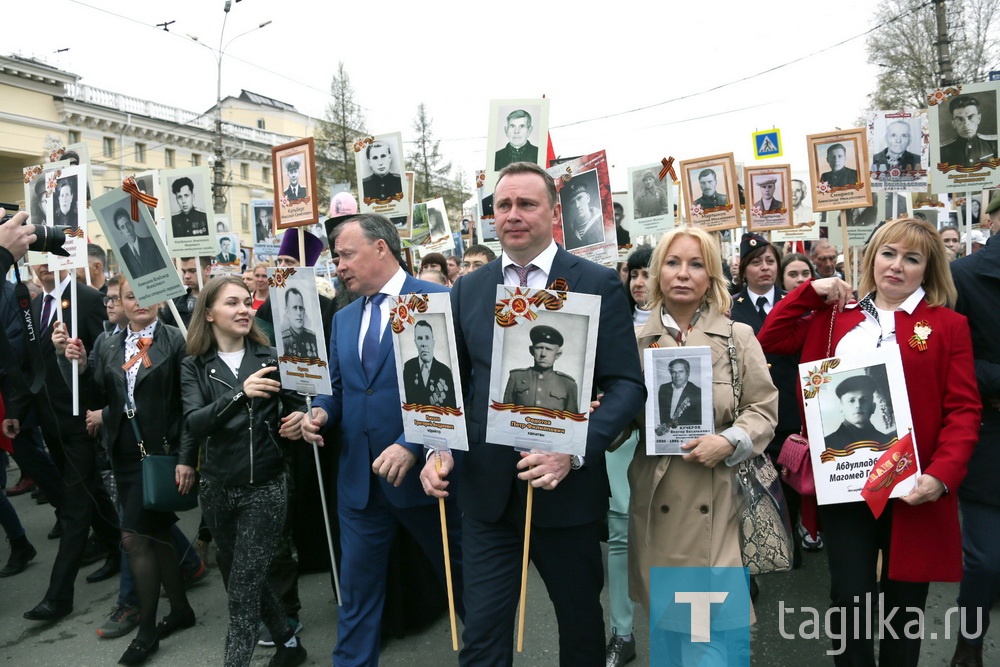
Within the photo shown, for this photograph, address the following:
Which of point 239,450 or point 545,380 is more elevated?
point 545,380

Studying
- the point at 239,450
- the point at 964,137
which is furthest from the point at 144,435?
the point at 964,137

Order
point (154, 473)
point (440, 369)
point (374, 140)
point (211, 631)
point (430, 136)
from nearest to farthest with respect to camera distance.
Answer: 1. point (440, 369)
2. point (154, 473)
3. point (211, 631)
4. point (374, 140)
5. point (430, 136)

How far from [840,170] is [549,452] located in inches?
169

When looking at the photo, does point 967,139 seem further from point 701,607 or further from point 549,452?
point 549,452

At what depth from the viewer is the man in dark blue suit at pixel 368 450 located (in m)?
3.26

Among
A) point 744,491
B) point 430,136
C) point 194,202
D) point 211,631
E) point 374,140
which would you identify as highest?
point 430,136

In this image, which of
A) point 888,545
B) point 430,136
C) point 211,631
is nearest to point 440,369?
point 888,545

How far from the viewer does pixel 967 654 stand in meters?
3.27

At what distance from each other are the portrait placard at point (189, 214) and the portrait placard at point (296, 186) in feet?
6.41

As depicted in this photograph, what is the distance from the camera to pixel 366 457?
330 cm

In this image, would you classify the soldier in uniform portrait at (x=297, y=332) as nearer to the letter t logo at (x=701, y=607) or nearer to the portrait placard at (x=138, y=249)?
the portrait placard at (x=138, y=249)

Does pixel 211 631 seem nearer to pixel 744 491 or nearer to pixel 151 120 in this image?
pixel 744 491

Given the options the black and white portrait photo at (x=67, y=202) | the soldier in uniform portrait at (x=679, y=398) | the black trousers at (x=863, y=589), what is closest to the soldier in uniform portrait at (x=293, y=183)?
the black and white portrait photo at (x=67, y=202)

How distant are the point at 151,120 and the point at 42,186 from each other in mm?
41168
